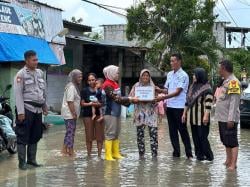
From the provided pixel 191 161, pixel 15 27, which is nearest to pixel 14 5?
pixel 15 27

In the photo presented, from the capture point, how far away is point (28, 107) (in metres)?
8.96

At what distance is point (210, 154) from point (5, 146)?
381cm

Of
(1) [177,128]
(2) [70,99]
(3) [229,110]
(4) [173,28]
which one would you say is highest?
(4) [173,28]

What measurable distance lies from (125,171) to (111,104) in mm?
1610

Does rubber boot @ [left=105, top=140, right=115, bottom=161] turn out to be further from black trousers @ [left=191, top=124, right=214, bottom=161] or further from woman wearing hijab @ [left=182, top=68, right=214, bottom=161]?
black trousers @ [left=191, top=124, right=214, bottom=161]

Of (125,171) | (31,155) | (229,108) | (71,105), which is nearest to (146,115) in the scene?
(71,105)

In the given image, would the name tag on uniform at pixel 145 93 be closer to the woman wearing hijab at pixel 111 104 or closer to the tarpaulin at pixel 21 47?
the woman wearing hijab at pixel 111 104

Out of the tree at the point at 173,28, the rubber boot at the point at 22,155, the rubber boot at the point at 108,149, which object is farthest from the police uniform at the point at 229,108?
the tree at the point at 173,28

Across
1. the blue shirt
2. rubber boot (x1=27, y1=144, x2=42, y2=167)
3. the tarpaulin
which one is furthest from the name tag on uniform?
the tarpaulin

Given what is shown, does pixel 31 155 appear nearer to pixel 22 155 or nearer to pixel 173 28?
pixel 22 155

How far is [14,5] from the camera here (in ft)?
52.6

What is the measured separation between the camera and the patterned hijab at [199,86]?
9734mm

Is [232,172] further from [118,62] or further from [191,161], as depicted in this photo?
[118,62]

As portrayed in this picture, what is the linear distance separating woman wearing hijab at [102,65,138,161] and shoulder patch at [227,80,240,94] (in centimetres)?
187
